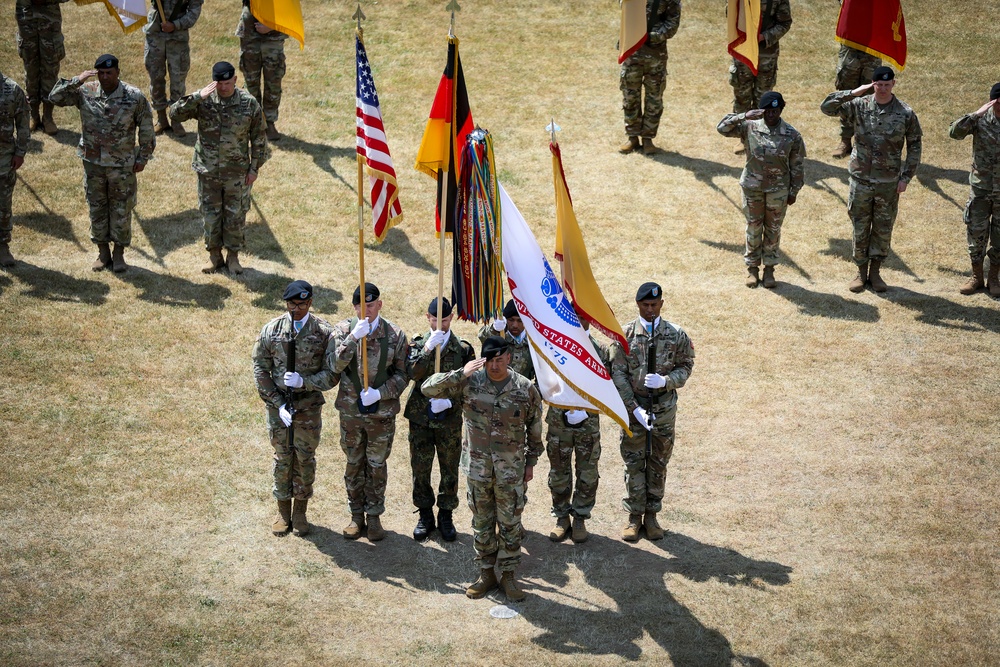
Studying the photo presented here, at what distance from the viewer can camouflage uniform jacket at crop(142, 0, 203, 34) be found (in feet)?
62.0

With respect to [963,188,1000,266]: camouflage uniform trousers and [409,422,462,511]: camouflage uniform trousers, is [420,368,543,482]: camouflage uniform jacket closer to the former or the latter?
[409,422,462,511]: camouflage uniform trousers

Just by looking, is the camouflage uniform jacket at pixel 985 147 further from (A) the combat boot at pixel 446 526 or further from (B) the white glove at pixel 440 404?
(A) the combat boot at pixel 446 526

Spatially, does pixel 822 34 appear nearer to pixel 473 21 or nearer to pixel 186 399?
pixel 473 21

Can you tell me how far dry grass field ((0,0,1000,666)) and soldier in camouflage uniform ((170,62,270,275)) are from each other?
2.58ft

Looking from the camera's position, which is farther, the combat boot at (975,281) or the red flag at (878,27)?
the red flag at (878,27)

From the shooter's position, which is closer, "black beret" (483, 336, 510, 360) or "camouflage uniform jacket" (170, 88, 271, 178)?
"black beret" (483, 336, 510, 360)

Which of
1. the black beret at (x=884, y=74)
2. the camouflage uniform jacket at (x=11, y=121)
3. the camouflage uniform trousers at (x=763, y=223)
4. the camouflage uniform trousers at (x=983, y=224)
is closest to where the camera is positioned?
the camouflage uniform jacket at (x=11, y=121)

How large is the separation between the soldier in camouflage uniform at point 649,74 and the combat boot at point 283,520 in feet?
34.5

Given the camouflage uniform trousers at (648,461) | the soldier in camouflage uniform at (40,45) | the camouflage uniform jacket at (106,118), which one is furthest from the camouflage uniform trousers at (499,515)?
the soldier in camouflage uniform at (40,45)

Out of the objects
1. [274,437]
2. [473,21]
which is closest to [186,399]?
[274,437]

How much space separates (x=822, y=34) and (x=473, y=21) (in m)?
7.18

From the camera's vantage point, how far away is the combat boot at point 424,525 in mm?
11297

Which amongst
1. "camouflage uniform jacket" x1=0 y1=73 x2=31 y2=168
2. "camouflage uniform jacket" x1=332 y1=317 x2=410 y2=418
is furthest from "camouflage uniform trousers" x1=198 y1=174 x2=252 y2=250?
"camouflage uniform jacket" x1=332 y1=317 x2=410 y2=418

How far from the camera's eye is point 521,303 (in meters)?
10.1
